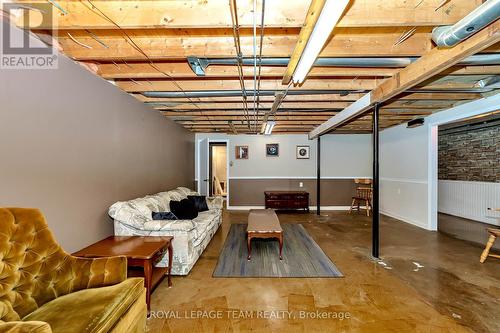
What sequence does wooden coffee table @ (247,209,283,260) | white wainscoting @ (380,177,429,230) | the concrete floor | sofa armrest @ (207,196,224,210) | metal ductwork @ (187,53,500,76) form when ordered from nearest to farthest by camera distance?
the concrete floor < metal ductwork @ (187,53,500,76) < wooden coffee table @ (247,209,283,260) < sofa armrest @ (207,196,224,210) < white wainscoting @ (380,177,429,230)

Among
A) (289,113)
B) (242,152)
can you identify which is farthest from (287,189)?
(289,113)

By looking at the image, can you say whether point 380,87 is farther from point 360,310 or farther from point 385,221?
point 385,221

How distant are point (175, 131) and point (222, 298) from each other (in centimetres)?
408

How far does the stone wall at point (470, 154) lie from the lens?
523 cm

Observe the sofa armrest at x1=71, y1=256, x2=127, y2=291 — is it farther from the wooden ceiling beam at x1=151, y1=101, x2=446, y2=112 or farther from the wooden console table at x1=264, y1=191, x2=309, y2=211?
the wooden console table at x1=264, y1=191, x2=309, y2=211

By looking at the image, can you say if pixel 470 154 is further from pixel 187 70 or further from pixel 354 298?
pixel 187 70

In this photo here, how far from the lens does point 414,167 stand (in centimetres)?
536

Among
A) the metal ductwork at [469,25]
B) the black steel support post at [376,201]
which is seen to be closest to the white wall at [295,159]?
the black steel support post at [376,201]

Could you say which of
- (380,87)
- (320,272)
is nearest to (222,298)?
(320,272)

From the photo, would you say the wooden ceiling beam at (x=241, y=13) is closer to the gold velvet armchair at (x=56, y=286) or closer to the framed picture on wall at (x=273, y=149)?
the gold velvet armchair at (x=56, y=286)

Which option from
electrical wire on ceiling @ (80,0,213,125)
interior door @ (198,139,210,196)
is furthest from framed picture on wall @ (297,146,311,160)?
electrical wire on ceiling @ (80,0,213,125)

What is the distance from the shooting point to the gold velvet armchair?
4.26 feet

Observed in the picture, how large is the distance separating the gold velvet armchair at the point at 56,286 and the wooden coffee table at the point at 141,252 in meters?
0.43

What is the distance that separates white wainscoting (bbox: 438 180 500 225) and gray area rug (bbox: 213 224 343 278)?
4.50 meters
